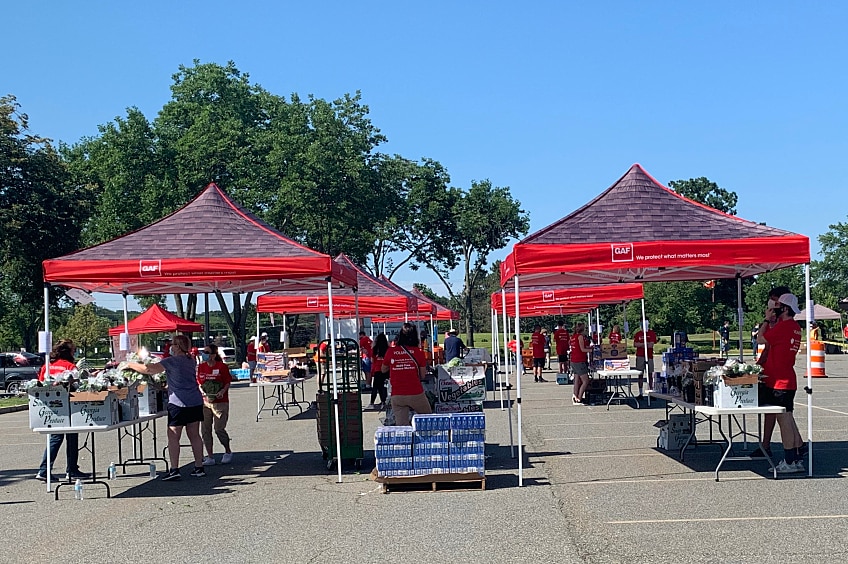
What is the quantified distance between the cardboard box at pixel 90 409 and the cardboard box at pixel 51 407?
7cm

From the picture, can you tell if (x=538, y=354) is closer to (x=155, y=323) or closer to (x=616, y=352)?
(x=616, y=352)

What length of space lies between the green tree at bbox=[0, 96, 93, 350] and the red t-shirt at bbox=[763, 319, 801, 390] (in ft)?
98.4

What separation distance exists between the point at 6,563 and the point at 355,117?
44.7 meters

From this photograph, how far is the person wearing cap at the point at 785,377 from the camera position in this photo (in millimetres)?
10844

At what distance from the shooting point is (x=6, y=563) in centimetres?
775

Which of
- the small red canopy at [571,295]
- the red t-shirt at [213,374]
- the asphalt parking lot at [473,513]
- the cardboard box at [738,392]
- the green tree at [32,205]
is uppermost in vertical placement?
the green tree at [32,205]

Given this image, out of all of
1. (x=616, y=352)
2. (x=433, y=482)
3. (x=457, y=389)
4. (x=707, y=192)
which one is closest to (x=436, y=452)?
(x=433, y=482)

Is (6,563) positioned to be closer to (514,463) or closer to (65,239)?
(514,463)

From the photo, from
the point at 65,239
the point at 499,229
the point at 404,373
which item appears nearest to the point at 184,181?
the point at 65,239

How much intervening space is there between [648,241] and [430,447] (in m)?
3.57

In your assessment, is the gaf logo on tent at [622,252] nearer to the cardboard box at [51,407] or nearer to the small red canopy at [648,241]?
the small red canopy at [648,241]

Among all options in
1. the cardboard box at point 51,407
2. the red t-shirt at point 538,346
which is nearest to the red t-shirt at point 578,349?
the red t-shirt at point 538,346

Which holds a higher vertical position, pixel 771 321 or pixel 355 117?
pixel 355 117

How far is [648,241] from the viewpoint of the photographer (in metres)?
11.4
